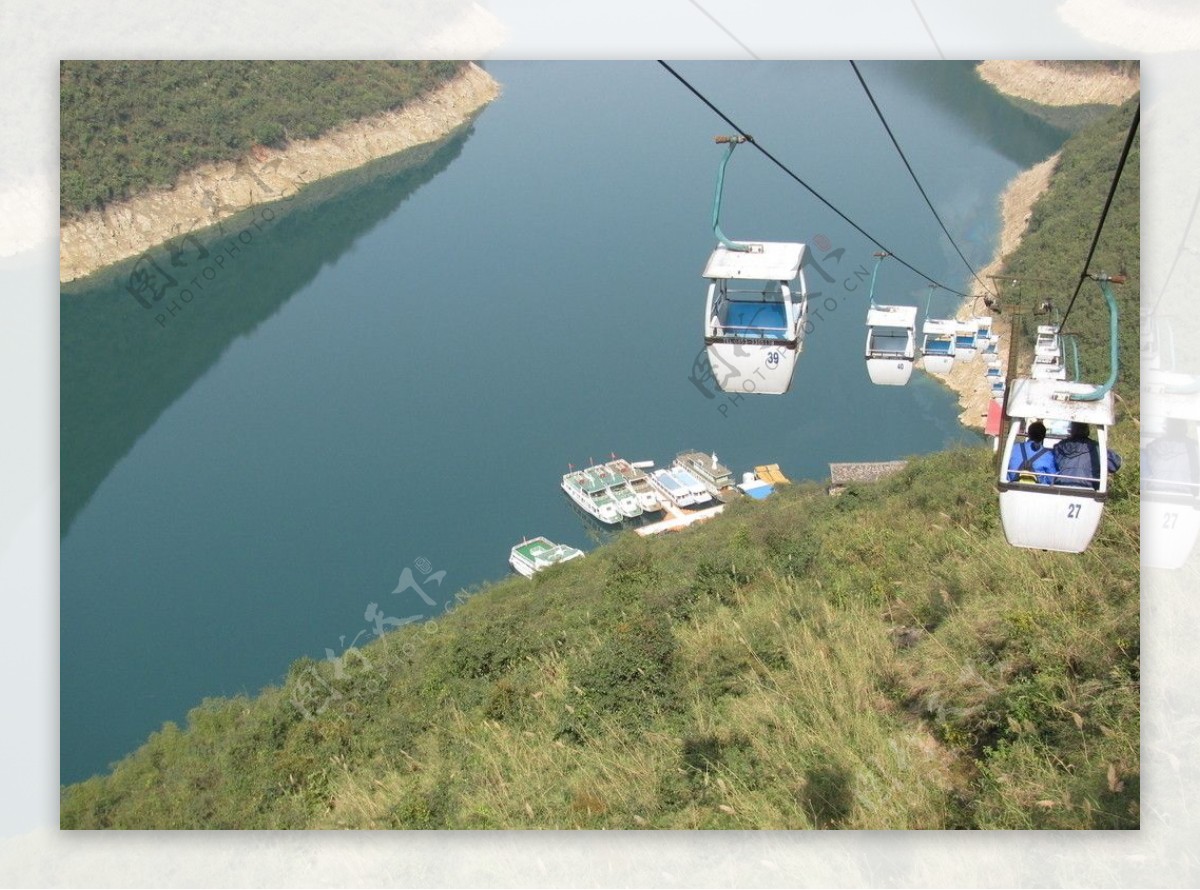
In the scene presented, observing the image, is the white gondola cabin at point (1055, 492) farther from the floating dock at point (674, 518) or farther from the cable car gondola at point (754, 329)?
the floating dock at point (674, 518)

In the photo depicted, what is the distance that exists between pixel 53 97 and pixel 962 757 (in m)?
3.17

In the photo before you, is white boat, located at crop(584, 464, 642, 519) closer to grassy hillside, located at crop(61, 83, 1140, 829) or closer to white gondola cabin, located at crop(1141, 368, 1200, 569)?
grassy hillside, located at crop(61, 83, 1140, 829)

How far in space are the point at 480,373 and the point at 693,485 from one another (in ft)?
10.8

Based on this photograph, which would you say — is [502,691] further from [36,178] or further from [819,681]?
[36,178]

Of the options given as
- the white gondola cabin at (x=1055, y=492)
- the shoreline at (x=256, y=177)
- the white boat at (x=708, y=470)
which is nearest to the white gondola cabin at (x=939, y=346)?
the white gondola cabin at (x=1055, y=492)

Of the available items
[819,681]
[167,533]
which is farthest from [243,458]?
[819,681]

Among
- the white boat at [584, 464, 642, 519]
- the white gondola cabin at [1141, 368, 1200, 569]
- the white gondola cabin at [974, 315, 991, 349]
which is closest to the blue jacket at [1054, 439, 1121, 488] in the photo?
the white gondola cabin at [1141, 368, 1200, 569]

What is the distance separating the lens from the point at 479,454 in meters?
12.5

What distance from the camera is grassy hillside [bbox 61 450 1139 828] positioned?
2727mm

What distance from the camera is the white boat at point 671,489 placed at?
1198cm

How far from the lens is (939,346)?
7.29 m

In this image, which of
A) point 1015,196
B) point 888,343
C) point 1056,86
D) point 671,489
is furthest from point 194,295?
point 888,343

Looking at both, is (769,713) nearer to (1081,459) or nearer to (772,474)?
(1081,459)

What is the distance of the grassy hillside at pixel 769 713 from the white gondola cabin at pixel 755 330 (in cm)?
83
